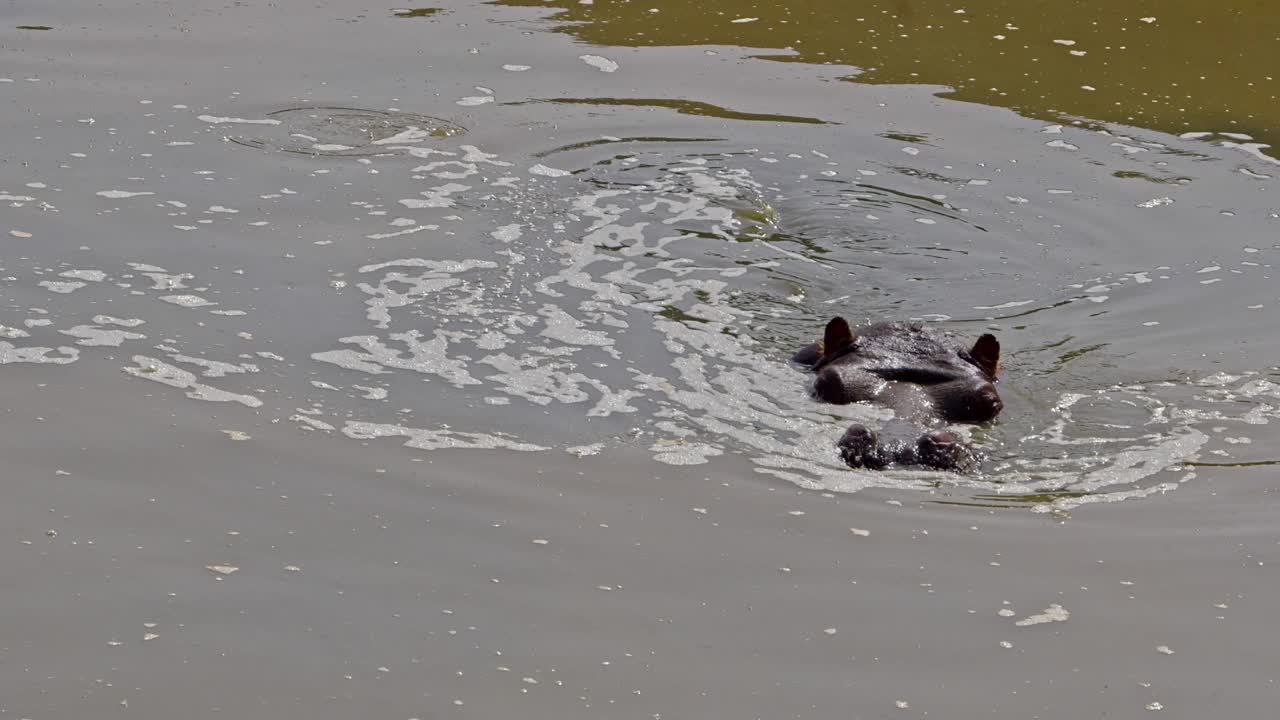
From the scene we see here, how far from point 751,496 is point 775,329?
2.37m

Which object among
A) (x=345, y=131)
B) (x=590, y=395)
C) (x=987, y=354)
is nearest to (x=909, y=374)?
(x=987, y=354)

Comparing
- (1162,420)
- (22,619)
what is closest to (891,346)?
(1162,420)

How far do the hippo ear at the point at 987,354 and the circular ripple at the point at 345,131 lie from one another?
4869 mm

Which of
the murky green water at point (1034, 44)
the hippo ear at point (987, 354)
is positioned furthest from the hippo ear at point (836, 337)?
the murky green water at point (1034, 44)

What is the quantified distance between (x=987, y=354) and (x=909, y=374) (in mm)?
414

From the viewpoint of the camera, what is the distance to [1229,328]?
889cm

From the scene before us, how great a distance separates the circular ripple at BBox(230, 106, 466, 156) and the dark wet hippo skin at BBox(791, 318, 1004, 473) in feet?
13.7

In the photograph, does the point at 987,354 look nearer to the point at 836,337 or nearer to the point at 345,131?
the point at 836,337

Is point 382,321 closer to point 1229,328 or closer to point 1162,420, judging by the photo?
point 1162,420

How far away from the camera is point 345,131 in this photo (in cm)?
1142

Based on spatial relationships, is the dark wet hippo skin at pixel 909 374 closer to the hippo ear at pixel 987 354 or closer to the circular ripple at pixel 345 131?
the hippo ear at pixel 987 354

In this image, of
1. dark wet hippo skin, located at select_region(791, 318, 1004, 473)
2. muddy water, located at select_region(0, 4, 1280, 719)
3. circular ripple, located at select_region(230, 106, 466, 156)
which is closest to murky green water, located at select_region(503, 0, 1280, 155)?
muddy water, located at select_region(0, 4, 1280, 719)

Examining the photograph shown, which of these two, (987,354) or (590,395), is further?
(987,354)

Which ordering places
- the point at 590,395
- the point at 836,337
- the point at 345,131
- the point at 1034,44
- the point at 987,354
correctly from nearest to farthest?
the point at 590,395 → the point at 987,354 → the point at 836,337 → the point at 345,131 → the point at 1034,44
